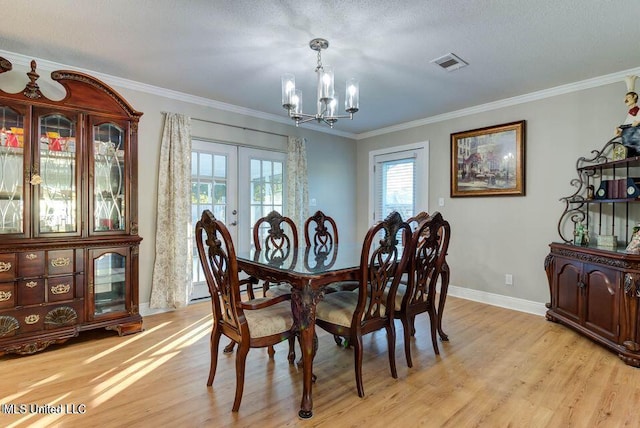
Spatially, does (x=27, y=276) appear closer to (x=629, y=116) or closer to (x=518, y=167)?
(x=518, y=167)

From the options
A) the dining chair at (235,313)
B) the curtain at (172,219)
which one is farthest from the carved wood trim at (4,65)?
the dining chair at (235,313)

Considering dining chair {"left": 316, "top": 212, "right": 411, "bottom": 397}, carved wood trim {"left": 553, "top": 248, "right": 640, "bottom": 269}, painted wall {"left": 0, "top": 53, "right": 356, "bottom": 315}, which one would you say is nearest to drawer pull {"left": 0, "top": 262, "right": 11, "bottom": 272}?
painted wall {"left": 0, "top": 53, "right": 356, "bottom": 315}

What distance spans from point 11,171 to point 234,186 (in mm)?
2120

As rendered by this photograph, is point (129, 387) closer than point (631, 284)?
Yes

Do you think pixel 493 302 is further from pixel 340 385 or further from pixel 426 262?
pixel 340 385

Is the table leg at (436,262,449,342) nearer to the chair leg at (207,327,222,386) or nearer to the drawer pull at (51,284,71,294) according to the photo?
the chair leg at (207,327,222,386)

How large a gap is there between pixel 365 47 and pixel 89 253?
2850mm

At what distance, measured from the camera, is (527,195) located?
372 centimetres

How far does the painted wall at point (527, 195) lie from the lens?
3.29 m

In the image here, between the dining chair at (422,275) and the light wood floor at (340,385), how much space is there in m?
0.32

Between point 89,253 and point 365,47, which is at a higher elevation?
point 365,47

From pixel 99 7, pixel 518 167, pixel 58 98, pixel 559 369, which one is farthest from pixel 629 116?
pixel 58 98

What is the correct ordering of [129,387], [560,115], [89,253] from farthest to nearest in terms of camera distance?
[560,115], [89,253], [129,387]

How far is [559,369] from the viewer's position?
7.70 ft
